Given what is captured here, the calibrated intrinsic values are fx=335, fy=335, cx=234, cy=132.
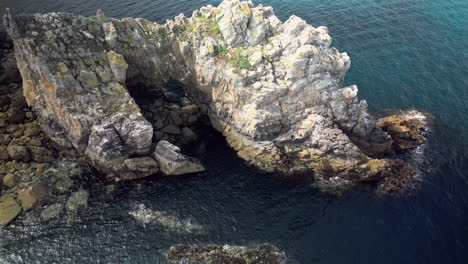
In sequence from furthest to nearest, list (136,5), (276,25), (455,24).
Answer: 1. (136,5)
2. (455,24)
3. (276,25)

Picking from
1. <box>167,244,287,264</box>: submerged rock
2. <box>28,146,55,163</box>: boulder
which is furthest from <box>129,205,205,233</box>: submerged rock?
<box>28,146,55,163</box>: boulder

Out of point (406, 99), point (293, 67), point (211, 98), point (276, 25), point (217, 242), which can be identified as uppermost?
point (276, 25)

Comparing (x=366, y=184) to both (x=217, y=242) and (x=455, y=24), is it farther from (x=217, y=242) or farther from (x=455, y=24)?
(x=455, y=24)

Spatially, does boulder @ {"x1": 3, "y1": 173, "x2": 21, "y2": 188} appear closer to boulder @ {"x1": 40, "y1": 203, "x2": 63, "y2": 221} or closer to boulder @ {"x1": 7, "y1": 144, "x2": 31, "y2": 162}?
boulder @ {"x1": 7, "y1": 144, "x2": 31, "y2": 162}

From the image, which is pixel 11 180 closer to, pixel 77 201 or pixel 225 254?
pixel 77 201

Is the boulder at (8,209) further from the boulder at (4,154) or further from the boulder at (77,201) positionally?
the boulder at (4,154)

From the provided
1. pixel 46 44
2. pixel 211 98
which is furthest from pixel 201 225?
pixel 46 44
